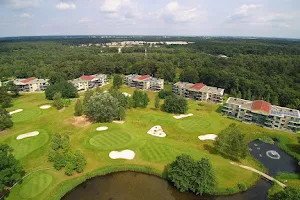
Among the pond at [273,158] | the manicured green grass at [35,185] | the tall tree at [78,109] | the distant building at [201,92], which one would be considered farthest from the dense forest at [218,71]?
the manicured green grass at [35,185]

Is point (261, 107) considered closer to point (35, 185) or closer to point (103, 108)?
point (103, 108)

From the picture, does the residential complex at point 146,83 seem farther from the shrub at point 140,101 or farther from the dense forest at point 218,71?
the shrub at point 140,101

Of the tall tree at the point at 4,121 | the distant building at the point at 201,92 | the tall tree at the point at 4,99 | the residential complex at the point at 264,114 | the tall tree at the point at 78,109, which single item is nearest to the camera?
the tall tree at the point at 4,121

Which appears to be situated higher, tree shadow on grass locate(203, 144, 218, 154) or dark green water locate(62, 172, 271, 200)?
tree shadow on grass locate(203, 144, 218, 154)

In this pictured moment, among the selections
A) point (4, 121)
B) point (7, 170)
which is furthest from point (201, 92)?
point (7, 170)

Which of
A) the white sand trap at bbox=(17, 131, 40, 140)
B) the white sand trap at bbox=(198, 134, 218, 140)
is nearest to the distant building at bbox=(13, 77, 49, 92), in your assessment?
the white sand trap at bbox=(17, 131, 40, 140)

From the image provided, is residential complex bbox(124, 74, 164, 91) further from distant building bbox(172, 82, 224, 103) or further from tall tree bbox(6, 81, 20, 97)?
tall tree bbox(6, 81, 20, 97)
